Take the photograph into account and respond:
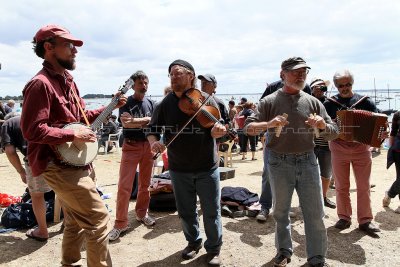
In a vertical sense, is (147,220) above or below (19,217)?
below

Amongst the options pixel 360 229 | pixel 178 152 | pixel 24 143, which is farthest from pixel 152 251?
pixel 360 229

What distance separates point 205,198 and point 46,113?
5.90 feet

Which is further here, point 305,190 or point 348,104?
point 348,104

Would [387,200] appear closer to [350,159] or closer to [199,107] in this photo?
[350,159]

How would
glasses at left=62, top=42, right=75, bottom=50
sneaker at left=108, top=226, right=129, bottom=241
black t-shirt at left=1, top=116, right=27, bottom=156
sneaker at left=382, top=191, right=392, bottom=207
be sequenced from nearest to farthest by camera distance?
1. glasses at left=62, top=42, right=75, bottom=50
2. sneaker at left=108, top=226, right=129, bottom=241
3. black t-shirt at left=1, top=116, right=27, bottom=156
4. sneaker at left=382, top=191, right=392, bottom=207

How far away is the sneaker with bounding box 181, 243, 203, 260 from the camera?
3.84 m

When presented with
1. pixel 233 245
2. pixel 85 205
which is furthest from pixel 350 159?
pixel 85 205

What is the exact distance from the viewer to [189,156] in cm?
362

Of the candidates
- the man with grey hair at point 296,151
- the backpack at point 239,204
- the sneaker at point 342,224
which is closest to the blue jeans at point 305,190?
the man with grey hair at point 296,151

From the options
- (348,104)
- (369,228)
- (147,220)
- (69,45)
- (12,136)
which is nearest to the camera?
(69,45)

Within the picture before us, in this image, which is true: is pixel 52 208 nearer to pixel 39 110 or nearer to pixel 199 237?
pixel 199 237

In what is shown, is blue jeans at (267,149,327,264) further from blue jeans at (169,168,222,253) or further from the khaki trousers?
the khaki trousers

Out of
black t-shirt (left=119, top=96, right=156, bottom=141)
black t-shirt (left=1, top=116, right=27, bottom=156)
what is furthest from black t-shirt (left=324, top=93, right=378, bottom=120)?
black t-shirt (left=1, top=116, right=27, bottom=156)

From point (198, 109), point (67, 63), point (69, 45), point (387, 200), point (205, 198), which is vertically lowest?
point (387, 200)
